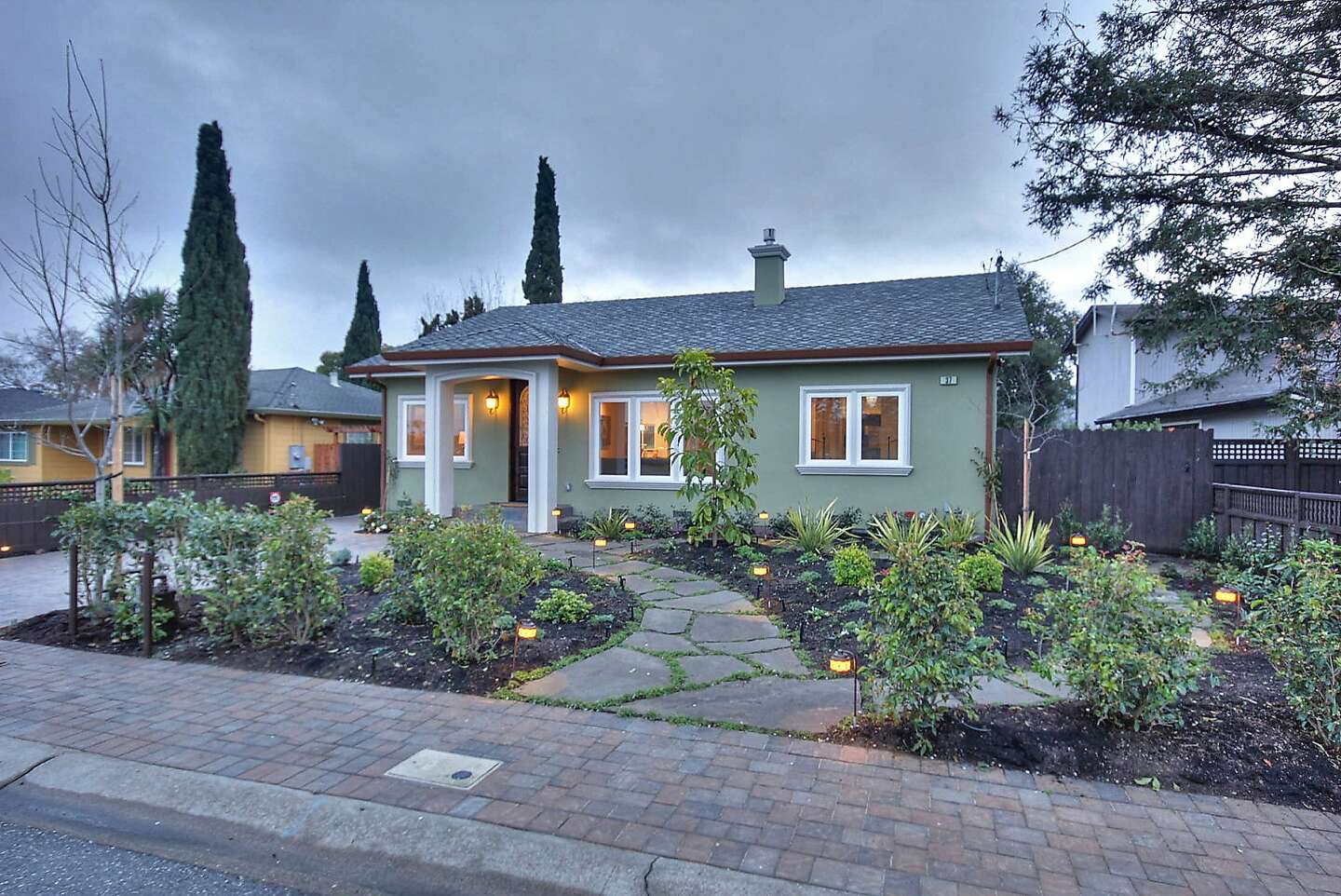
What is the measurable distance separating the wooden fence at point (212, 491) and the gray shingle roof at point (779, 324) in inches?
119

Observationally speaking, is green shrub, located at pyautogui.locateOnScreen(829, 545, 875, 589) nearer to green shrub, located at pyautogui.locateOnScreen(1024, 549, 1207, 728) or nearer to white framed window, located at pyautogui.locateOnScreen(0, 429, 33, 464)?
green shrub, located at pyautogui.locateOnScreen(1024, 549, 1207, 728)

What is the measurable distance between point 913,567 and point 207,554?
482cm

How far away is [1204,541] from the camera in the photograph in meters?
7.95

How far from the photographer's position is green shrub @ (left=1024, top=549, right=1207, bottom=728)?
2.98 meters

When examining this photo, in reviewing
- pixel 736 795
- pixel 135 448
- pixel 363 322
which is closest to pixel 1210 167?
pixel 736 795

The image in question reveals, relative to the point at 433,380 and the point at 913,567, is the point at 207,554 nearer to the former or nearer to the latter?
the point at 913,567

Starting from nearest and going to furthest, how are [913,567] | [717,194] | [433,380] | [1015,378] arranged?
1. [913,567]
2. [433,380]
3. [717,194]
4. [1015,378]

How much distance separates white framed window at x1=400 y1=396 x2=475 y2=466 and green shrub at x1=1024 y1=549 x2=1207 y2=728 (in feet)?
34.3

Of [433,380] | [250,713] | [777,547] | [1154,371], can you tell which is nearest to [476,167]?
[433,380]

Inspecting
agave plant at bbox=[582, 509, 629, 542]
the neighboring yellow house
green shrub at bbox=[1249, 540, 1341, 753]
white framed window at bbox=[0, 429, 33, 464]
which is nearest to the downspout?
agave plant at bbox=[582, 509, 629, 542]

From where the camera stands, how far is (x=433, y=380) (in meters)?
10.4

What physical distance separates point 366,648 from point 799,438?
6791 millimetres

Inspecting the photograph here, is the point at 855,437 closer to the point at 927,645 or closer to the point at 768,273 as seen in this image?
the point at 768,273

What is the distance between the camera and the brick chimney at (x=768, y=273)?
11.9m
